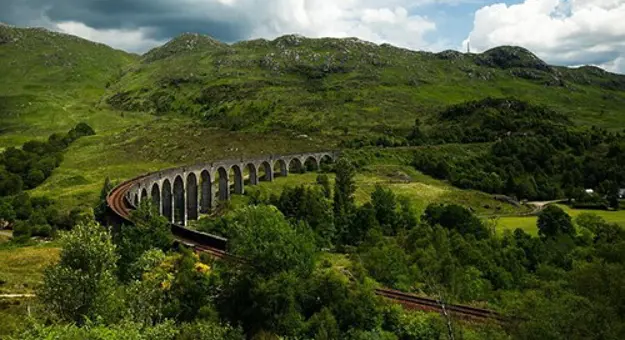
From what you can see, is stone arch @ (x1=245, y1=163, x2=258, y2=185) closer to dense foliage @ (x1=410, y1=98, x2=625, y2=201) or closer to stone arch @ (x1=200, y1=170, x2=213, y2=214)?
stone arch @ (x1=200, y1=170, x2=213, y2=214)

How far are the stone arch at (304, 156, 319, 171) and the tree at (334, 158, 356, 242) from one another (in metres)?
33.3

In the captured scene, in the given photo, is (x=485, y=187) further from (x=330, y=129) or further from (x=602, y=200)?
(x=330, y=129)

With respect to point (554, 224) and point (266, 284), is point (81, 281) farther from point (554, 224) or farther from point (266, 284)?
point (554, 224)

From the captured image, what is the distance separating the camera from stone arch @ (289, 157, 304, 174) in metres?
127

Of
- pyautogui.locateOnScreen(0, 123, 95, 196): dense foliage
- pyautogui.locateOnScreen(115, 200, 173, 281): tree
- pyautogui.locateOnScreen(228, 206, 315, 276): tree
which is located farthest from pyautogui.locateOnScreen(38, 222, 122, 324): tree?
pyautogui.locateOnScreen(0, 123, 95, 196): dense foliage

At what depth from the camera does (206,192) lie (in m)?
97.1

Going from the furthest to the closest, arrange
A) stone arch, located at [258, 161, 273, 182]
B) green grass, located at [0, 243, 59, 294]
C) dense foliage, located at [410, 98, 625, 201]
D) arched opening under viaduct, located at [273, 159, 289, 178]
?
arched opening under viaduct, located at [273, 159, 289, 178]
dense foliage, located at [410, 98, 625, 201]
stone arch, located at [258, 161, 273, 182]
green grass, located at [0, 243, 59, 294]

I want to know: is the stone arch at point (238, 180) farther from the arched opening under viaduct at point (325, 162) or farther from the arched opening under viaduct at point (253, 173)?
the arched opening under viaduct at point (325, 162)

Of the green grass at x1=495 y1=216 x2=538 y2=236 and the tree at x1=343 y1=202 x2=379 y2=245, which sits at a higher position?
the tree at x1=343 y1=202 x2=379 y2=245

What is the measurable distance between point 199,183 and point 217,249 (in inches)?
1843

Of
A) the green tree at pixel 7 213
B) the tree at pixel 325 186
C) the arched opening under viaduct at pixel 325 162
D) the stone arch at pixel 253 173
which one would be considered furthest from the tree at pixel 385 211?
the green tree at pixel 7 213

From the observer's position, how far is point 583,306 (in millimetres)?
26938

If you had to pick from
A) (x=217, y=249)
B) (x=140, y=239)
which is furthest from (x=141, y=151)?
(x=140, y=239)

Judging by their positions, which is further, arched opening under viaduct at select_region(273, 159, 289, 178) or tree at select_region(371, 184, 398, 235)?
arched opening under viaduct at select_region(273, 159, 289, 178)
